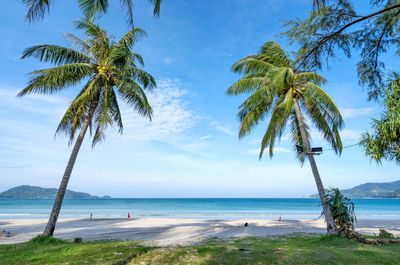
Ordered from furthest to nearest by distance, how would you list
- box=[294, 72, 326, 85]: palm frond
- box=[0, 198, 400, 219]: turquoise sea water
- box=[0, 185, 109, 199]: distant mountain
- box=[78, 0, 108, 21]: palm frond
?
box=[0, 185, 109, 199]: distant mountain, box=[0, 198, 400, 219]: turquoise sea water, box=[294, 72, 326, 85]: palm frond, box=[78, 0, 108, 21]: palm frond

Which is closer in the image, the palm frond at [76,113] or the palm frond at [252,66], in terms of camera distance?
the palm frond at [76,113]

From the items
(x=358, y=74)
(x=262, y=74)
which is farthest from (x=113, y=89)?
(x=358, y=74)

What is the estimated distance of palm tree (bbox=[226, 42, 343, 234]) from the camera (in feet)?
31.6

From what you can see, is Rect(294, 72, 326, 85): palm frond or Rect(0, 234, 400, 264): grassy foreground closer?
Rect(0, 234, 400, 264): grassy foreground

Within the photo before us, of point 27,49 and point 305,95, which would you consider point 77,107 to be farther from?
point 305,95

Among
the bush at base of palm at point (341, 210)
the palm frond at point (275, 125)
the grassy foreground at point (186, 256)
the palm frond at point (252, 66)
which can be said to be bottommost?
the grassy foreground at point (186, 256)

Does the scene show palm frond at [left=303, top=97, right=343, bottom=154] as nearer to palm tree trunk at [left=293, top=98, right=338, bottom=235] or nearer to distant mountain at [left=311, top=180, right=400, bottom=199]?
palm tree trunk at [left=293, top=98, right=338, bottom=235]

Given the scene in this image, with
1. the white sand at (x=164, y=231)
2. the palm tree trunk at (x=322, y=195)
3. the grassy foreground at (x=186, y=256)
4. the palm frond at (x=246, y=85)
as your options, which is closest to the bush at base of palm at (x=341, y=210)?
the palm tree trunk at (x=322, y=195)

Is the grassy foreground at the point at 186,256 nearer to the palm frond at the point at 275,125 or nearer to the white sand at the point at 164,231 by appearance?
the white sand at the point at 164,231

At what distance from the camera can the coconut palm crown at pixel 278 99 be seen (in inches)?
386

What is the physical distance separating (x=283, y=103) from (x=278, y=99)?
1382mm

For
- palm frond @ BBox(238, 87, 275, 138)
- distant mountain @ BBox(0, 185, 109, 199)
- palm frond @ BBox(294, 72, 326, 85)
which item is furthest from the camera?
distant mountain @ BBox(0, 185, 109, 199)

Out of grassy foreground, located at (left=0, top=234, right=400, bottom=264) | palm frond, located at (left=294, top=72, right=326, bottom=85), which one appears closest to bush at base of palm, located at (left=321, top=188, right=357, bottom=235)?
A: grassy foreground, located at (left=0, top=234, right=400, bottom=264)

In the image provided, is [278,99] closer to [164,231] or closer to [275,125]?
[275,125]
